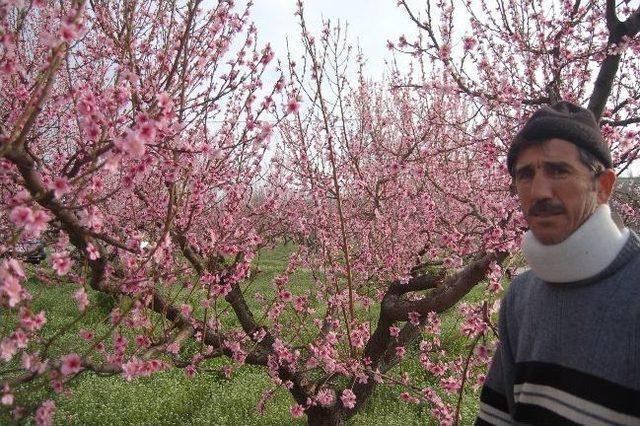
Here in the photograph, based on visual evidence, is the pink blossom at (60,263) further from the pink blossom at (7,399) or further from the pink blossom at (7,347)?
the pink blossom at (7,399)

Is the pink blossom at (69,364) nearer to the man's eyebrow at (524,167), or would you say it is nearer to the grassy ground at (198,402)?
the man's eyebrow at (524,167)

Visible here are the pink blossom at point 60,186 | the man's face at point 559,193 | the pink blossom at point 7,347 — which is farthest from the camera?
the pink blossom at point 7,347

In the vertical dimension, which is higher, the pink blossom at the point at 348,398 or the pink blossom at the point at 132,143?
the pink blossom at the point at 132,143

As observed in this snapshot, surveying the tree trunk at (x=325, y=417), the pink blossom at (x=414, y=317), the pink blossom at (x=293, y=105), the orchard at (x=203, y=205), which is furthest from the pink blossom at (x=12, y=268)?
the tree trunk at (x=325, y=417)

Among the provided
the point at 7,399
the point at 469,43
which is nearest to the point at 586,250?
the point at 7,399

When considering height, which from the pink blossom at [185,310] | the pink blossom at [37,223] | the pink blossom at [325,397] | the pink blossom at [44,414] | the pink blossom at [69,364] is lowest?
the pink blossom at [325,397]

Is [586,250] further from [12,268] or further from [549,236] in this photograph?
[12,268]

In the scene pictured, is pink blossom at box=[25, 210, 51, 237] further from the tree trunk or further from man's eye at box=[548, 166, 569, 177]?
the tree trunk

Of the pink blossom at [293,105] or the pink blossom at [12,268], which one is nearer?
the pink blossom at [12,268]

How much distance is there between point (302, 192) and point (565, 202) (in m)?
6.25

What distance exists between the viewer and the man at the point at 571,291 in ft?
Answer: 4.50

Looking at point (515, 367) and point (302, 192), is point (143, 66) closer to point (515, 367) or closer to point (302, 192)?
point (302, 192)

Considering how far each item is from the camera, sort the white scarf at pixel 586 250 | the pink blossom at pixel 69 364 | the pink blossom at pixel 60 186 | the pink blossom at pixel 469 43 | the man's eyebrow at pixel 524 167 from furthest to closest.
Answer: the pink blossom at pixel 469 43
the pink blossom at pixel 69 364
the pink blossom at pixel 60 186
the man's eyebrow at pixel 524 167
the white scarf at pixel 586 250

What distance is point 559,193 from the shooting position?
5.23 feet
